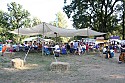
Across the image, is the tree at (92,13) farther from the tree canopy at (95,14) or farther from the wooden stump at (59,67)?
the wooden stump at (59,67)

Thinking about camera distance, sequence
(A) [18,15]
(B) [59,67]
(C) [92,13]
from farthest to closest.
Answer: (A) [18,15] → (C) [92,13] → (B) [59,67]

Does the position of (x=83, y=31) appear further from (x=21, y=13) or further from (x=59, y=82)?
(x=21, y=13)

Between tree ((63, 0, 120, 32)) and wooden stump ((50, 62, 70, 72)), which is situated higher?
tree ((63, 0, 120, 32))

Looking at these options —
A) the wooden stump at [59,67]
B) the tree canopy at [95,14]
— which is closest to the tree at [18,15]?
the tree canopy at [95,14]

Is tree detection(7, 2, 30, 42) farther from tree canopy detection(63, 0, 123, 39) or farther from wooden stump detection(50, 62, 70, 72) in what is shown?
wooden stump detection(50, 62, 70, 72)

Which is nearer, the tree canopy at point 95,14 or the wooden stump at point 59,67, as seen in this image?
the wooden stump at point 59,67

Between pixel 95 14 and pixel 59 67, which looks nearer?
A: pixel 59 67

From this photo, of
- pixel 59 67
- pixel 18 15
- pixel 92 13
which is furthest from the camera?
pixel 18 15

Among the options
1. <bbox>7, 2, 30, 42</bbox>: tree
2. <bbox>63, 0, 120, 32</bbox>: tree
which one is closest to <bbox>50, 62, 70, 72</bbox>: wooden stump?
<bbox>63, 0, 120, 32</bbox>: tree

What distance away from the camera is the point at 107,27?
37.4 metres

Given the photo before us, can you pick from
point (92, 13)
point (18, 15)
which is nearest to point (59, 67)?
point (92, 13)

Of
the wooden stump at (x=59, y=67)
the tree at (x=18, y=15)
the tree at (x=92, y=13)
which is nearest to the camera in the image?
the wooden stump at (x=59, y=67)

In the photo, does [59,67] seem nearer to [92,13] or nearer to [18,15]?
[92,13]

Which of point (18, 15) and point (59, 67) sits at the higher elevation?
point (18, 15)
